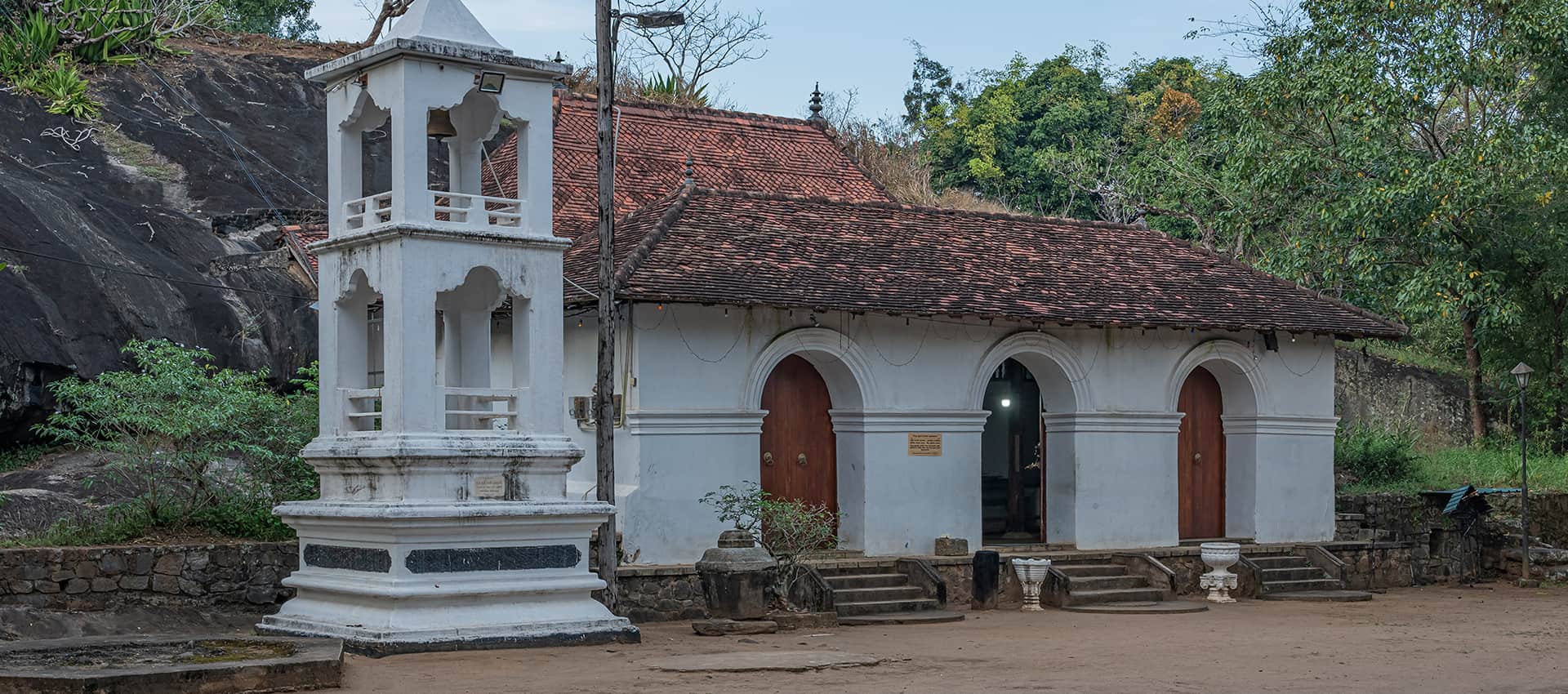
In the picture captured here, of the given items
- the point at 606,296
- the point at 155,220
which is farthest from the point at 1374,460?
the point at 155,220

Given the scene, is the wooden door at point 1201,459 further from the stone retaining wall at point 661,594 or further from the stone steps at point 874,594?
the stone retaining wall at point 661,594

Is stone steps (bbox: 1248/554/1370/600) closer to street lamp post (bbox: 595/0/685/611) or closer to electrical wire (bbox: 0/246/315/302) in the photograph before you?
street lamp post (bbox: 595/0/685/611)

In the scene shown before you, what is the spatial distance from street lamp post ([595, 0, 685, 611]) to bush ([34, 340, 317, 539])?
9.60ft

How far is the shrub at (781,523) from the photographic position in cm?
1638

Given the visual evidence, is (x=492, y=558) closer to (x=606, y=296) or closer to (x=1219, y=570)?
(x=606, y=296)

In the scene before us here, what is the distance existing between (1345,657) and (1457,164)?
42.8 feet

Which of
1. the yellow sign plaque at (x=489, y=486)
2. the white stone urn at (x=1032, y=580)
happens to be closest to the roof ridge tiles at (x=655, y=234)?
the yellow sign plaque at (x=489, y=486)

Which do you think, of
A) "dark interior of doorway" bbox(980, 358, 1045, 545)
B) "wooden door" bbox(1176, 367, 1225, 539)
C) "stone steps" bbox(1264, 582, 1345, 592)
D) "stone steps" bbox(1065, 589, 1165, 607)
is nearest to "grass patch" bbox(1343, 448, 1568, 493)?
"wooden door" bbox(1176, 367, 1225, 539)

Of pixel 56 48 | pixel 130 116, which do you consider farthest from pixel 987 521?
pixel 56 48

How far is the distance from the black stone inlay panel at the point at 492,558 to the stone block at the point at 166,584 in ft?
8.89

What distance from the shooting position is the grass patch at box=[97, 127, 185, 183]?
77.7 feet

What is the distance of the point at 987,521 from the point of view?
21.6 meters

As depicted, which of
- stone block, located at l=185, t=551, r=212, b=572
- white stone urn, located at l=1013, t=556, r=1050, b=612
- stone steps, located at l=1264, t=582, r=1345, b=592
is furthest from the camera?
stone steps, located at l=1264, t=582, r=1345, b=592

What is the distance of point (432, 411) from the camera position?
13.8 metres
